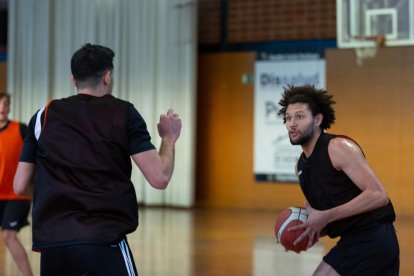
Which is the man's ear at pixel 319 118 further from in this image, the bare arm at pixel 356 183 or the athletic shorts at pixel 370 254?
the athletic shorts at pixel 370 254

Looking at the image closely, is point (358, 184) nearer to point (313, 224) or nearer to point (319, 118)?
point (313, 224)

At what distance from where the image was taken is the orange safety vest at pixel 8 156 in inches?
220

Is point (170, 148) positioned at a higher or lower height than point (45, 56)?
lower

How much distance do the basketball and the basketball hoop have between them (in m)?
7.80

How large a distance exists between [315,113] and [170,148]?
1289 mm

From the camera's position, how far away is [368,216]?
346cm

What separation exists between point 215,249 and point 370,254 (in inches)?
179

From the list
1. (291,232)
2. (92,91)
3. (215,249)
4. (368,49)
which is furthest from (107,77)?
(368,49)

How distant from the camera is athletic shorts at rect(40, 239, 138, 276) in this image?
2.49 m

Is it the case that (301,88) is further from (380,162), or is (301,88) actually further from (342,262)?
(380,162)

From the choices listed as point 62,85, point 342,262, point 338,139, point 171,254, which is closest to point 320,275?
point 342,262

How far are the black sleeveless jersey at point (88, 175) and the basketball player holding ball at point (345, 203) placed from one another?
47.9 inches

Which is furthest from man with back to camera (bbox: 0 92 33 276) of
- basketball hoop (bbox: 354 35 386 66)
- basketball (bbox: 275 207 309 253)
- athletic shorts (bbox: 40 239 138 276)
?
basketball hoop (bbox: 354 35 386 66)

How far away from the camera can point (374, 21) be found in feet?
35.8
